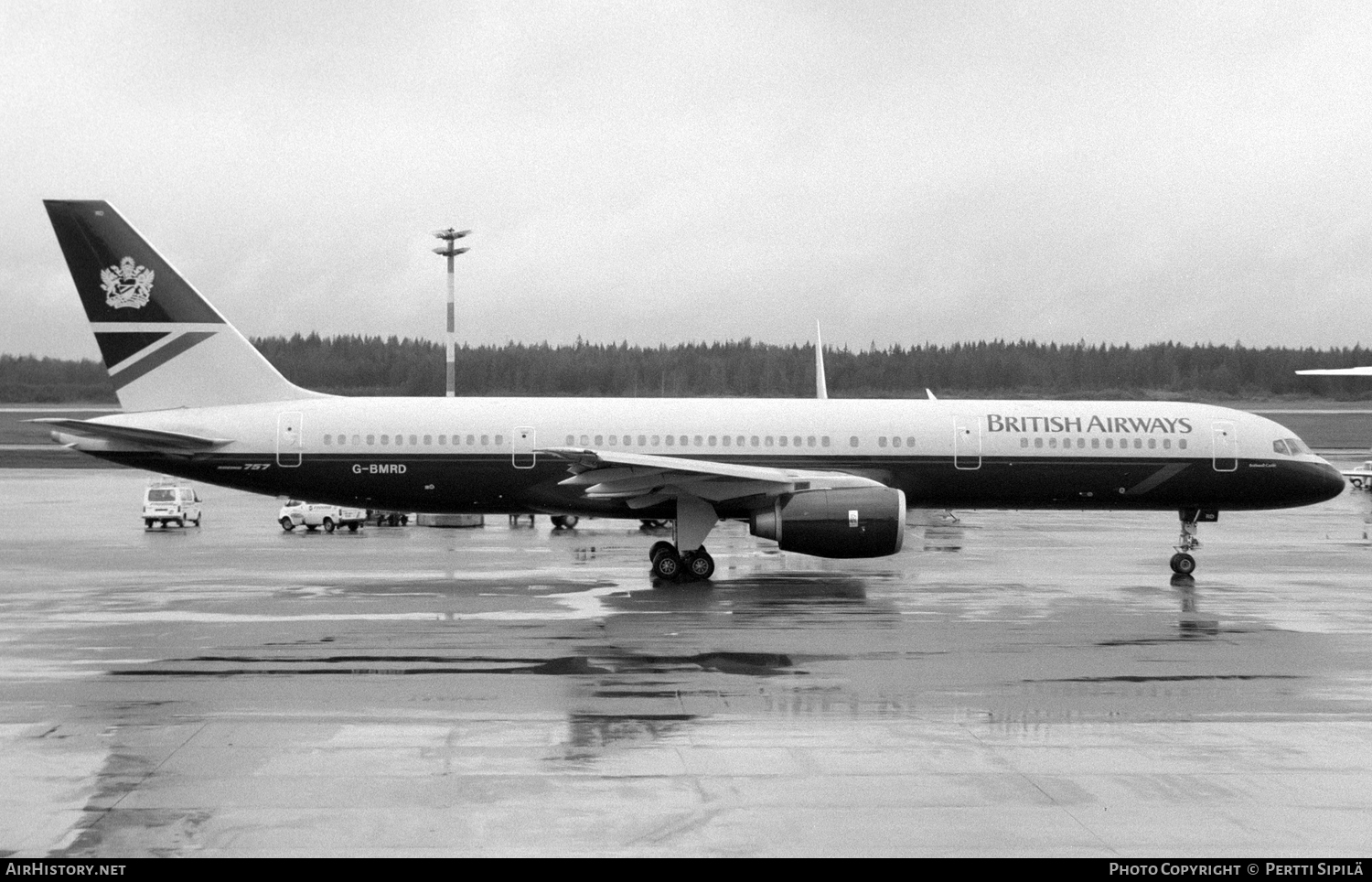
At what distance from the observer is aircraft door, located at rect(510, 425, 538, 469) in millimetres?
27828

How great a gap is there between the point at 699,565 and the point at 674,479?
1.85 meters

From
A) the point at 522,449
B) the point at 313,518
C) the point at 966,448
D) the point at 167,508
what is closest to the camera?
the point at 522,449

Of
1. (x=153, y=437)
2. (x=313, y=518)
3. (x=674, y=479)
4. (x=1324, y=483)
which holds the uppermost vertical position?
(x=153, y=437)

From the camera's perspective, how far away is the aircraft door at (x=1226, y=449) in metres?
28.6

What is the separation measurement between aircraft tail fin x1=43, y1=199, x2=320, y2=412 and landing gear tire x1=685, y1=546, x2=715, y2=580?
33.6 ft

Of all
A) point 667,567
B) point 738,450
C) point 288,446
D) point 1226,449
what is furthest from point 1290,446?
point 288,446

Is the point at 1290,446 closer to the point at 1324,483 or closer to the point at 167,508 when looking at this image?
the point at 1324,483

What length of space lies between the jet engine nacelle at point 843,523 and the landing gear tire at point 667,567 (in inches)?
91.2

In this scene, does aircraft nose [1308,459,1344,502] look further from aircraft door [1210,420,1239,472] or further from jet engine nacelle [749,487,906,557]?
jet engine nacelle [749,487,906,557]

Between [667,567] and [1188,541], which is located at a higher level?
[1188,541]

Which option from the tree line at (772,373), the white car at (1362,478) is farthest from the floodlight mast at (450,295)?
the white car at (1362,478)

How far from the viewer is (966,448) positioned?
28125mm

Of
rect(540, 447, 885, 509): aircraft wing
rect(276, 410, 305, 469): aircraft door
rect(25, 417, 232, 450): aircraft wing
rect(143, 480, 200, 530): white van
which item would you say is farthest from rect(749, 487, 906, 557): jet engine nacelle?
rect(143, 480, 200, 530): white van
